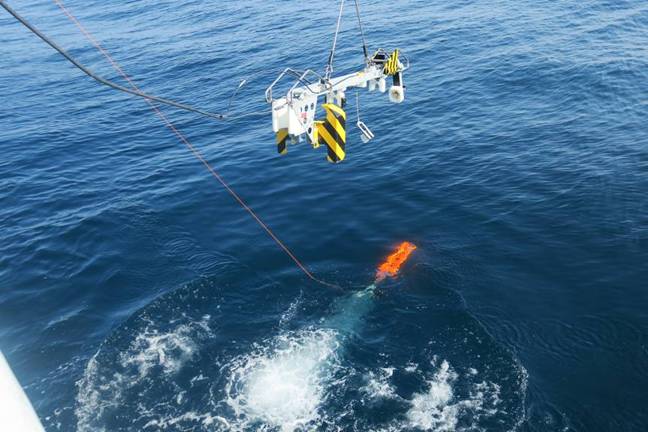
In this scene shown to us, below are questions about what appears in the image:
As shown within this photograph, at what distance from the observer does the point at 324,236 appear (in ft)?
82.3

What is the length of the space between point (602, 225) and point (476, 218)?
5235 mm

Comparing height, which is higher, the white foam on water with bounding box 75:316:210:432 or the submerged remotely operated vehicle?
the submerged remotely operated vehicle

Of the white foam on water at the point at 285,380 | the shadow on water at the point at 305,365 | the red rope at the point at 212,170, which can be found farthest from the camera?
the red rope at the point at 212,170

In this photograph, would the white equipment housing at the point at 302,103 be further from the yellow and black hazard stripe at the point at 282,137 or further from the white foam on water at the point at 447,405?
the white foam on water at the point at 447,405

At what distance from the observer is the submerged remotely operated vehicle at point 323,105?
15586 millimetres

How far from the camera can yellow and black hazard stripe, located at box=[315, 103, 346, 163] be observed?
54.5 feet

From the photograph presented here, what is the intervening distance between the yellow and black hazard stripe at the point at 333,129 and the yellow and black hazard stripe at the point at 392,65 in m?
2.99

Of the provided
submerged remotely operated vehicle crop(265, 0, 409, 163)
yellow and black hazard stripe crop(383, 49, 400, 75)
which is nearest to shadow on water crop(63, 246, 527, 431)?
submerged remotely operated vehicle crop(265, 0, 409, 163)

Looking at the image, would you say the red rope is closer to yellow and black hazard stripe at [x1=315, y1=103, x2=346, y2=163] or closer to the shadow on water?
the shadow on water

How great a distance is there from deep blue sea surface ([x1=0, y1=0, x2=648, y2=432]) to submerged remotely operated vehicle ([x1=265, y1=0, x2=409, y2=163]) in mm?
6903

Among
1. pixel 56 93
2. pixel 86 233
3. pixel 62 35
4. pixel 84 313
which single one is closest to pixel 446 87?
pixel 86 233

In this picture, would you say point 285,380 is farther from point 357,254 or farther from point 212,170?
point 212,170

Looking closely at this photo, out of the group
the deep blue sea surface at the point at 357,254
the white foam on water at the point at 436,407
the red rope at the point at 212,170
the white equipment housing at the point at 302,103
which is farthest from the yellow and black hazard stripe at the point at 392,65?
the white foam on water at the point at 436,407

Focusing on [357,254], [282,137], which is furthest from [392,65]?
[357,254]
